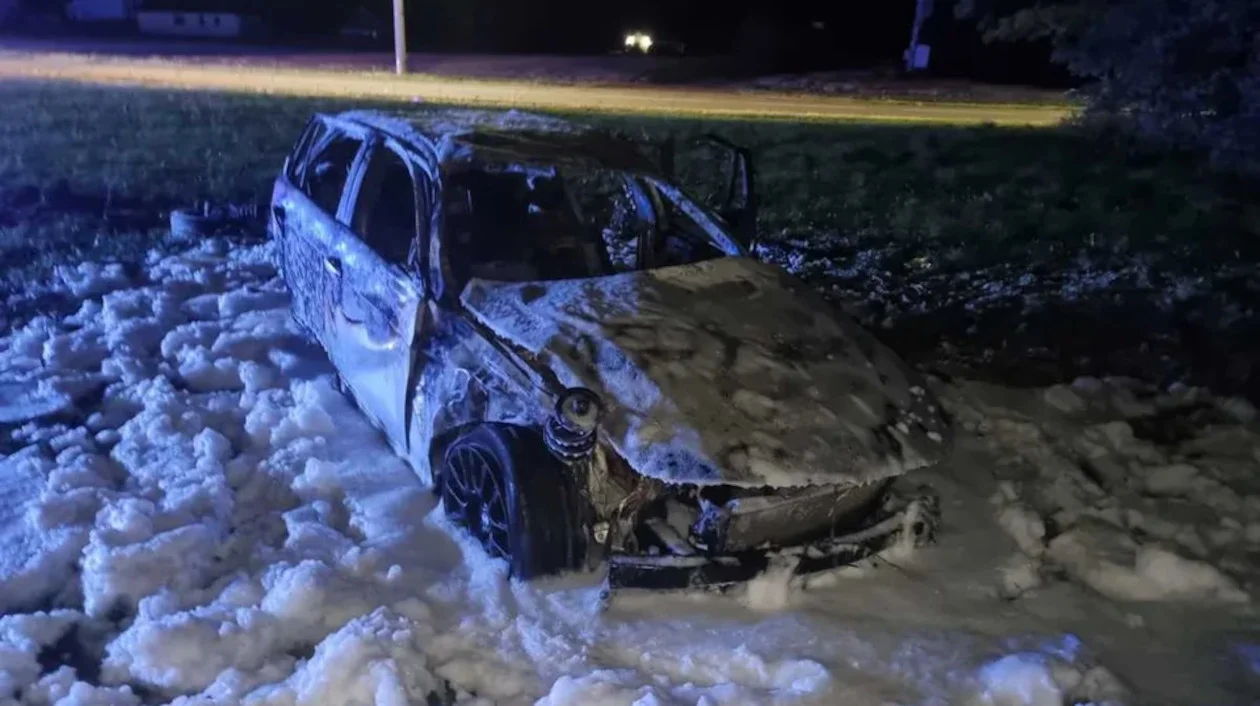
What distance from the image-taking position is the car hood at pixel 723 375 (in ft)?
11.5

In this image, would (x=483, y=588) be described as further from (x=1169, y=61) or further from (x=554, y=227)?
(x=1169, y=61)

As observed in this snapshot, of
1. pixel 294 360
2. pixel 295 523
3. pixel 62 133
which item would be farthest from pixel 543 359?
pixel 62 133

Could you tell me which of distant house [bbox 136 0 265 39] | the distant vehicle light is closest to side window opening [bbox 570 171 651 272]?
the distant vehicle light

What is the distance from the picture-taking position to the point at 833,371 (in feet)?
13.1

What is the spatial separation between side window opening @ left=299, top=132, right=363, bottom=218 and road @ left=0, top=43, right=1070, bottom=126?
10725mm

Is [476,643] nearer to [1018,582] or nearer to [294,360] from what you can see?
[1018,582]

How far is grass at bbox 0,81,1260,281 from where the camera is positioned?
9.55 m

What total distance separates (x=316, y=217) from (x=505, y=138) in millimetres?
1220

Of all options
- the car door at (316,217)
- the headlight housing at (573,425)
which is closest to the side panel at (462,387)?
the headlight housing at (573,425)

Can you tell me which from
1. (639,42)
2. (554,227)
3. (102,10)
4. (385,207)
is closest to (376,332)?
(385,207)

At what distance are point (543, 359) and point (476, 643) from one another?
3.44 feet

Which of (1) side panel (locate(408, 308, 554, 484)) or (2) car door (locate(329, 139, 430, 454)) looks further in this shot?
(2) car door (locate(329, 139, 430, 454))

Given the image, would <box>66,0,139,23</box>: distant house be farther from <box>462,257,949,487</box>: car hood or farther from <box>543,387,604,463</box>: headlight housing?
<box>543,387,604,463</box>: headlight housing

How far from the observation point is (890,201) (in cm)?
1066
